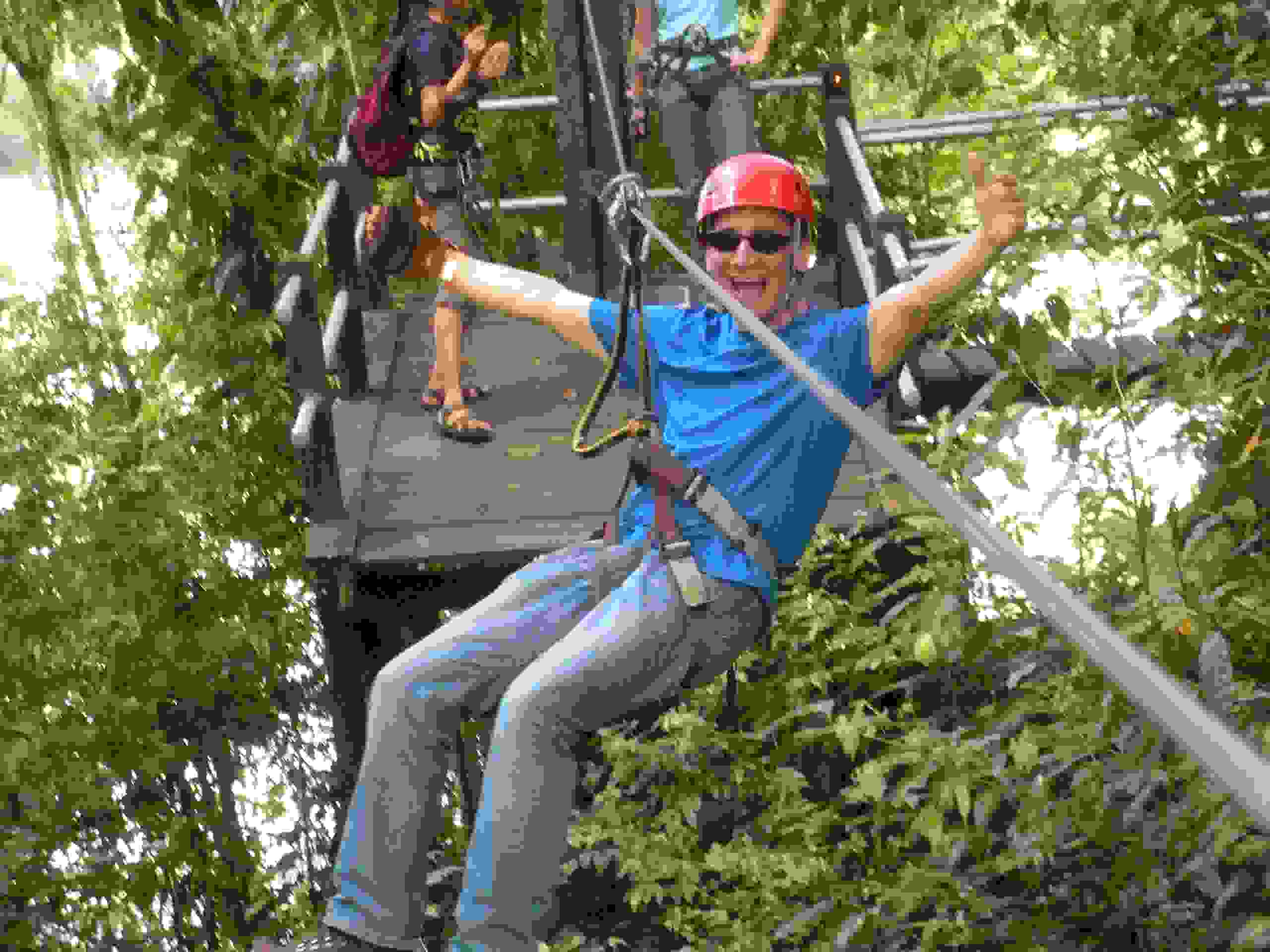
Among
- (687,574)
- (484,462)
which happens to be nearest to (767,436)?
(687,574)

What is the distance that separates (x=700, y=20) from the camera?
728 centimetres

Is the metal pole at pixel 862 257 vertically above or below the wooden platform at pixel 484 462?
above

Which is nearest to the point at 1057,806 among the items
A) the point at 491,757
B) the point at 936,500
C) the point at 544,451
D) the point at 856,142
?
A: the point at 491,757

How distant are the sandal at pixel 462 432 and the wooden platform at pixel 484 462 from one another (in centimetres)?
3

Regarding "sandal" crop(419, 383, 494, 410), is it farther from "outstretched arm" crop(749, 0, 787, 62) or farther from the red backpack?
"outstretched arm" crop(749, 0, 787, 62)

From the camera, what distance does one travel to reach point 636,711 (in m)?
3.81

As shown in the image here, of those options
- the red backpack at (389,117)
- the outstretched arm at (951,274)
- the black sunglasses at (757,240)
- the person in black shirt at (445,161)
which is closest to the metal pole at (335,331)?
the person in black shirt at (445,161)

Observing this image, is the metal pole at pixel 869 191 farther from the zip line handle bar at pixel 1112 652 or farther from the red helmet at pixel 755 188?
the zip line handle bar at pixel 1112 652

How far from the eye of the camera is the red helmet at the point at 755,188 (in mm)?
3822

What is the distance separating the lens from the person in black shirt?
638cm

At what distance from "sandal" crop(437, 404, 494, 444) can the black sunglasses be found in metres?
2.85

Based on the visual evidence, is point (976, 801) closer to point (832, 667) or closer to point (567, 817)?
point (567, 817)

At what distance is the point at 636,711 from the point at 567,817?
33cm

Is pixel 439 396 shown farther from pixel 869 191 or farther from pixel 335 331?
pixel 869 191
